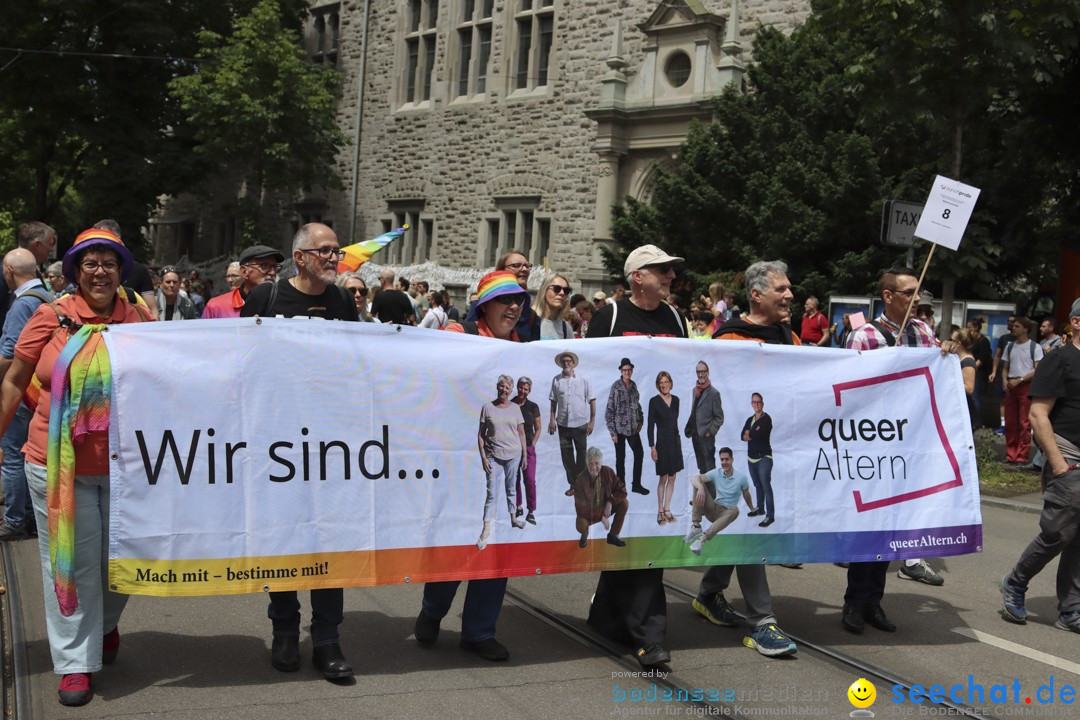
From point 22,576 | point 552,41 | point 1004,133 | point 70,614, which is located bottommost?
point 22,576

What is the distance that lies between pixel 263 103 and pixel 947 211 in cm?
2468

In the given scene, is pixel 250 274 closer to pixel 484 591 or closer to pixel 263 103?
pixel 484 591

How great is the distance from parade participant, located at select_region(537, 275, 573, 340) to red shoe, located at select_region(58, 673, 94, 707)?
13.9 ft

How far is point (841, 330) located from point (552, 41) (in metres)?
13.9

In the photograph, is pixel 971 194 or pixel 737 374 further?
pixel 971 194

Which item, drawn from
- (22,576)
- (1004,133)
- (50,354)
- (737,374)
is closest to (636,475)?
(737,374)

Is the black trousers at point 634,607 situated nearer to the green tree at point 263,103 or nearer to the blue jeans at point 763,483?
the blue jeans at point 763,483

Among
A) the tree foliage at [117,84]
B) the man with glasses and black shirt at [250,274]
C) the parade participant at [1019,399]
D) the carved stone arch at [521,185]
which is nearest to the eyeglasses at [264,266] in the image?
the man with glasses and black shirt at [250,274]

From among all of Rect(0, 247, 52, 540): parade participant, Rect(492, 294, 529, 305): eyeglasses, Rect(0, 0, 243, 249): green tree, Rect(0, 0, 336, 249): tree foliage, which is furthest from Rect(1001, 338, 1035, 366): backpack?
Rect(0, 0, 243, 249): green tree

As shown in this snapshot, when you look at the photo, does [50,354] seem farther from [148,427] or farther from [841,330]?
[841,330]

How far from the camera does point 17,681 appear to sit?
16.5ft

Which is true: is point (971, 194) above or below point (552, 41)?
below

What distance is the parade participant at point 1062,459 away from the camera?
6602 millimetres

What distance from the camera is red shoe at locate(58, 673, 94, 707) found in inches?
186
